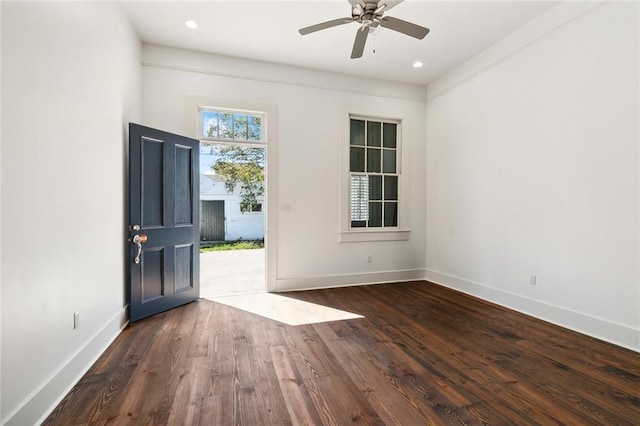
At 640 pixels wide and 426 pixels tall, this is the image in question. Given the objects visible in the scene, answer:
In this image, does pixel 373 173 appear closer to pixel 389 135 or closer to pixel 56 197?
pixel 389 135

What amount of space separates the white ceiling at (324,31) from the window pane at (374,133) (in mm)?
813

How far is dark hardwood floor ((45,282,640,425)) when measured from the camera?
1700 mm

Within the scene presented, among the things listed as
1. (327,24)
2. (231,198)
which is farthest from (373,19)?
(231,198)

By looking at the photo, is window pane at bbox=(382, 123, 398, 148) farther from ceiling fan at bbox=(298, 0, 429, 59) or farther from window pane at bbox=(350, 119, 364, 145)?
ceiling fan at bbox=(298, 0, 429, 59)

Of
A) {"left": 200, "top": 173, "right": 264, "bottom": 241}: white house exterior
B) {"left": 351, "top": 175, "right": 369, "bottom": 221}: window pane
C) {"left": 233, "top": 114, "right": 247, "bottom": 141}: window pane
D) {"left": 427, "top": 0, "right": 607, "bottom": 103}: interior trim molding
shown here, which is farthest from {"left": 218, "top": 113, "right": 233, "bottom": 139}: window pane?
{"left": 200, "top": 173, "right": 264, "bottom": 241}: white house exterior

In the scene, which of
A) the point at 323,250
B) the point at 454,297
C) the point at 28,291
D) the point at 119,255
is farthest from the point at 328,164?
the point at 28,291

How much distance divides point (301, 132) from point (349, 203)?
4.27 ft

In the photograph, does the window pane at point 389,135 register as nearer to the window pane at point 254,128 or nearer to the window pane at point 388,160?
the window pane at point 388,160

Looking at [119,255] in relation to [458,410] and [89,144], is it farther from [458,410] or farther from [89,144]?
[458,410]

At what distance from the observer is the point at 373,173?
194 inches

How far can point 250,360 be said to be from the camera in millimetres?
2326

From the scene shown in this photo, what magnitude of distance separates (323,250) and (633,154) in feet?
11.3

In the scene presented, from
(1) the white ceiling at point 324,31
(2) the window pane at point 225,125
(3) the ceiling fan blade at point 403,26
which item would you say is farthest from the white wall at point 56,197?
(3) the ceiling fan blade at point 403,26

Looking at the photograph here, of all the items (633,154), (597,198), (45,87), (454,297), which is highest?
(45,87)
